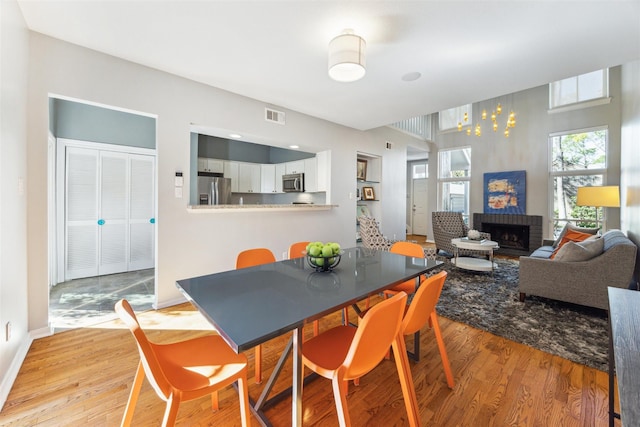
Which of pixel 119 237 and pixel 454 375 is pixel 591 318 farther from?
pixel 119 237

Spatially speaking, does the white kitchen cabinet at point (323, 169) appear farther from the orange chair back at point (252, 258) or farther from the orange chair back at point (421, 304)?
the orange chair back at point (421, 304)

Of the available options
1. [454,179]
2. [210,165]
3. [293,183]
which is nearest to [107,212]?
[210,165]

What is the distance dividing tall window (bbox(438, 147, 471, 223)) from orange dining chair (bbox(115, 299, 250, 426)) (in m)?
7.30

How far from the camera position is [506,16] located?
2.04 metres

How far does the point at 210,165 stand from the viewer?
5.48 metres

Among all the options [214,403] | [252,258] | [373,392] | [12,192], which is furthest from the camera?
[252,258]

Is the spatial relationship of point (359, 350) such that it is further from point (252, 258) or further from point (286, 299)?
point (252, 258)

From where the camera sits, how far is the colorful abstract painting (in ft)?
19.7

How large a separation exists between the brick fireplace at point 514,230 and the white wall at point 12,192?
7.56m

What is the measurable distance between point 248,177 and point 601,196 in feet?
20.7

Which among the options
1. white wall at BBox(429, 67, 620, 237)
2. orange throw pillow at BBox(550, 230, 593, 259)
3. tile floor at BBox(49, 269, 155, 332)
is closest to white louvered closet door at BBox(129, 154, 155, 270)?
tile floor at BBox(49, 269, 155, 332)

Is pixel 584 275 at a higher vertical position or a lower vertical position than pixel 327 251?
lower

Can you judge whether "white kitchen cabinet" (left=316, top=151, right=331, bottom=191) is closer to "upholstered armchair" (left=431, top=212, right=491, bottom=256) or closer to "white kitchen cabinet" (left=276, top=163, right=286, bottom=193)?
"white kitchen cabinet" (left=276, top=163, right=286, bottom=193)

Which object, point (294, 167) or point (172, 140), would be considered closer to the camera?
point (172, 140)
